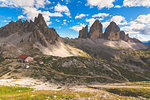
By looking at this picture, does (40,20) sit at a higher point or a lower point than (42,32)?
higher

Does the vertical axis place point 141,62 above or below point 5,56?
below

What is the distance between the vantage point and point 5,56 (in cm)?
9075

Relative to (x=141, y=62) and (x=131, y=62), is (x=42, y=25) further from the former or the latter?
(x=141, y=62)

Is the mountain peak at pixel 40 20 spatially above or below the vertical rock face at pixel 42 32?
above

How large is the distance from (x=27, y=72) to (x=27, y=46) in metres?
85.0

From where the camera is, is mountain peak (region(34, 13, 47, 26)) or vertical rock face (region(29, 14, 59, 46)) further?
mountain peak (region(34, 13, 47, 26))

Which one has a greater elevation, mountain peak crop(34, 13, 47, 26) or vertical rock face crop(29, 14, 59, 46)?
mountain peak crop(34, 13, 47, 26)

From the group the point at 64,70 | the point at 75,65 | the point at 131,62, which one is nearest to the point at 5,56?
the point at 64,70

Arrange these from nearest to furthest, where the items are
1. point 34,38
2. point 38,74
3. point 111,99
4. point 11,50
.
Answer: point 111,99 < point 38,74 < point 11,50 < point 34,38

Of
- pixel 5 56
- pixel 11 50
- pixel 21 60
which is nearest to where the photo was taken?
pixel 21 60

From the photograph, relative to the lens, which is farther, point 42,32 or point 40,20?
point 40,20

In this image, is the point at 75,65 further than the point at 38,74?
Yes

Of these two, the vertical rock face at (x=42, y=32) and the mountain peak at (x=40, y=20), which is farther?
the mountain peak at (x=40, y=20)

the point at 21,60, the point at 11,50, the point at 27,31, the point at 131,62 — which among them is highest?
the point at 27,31
